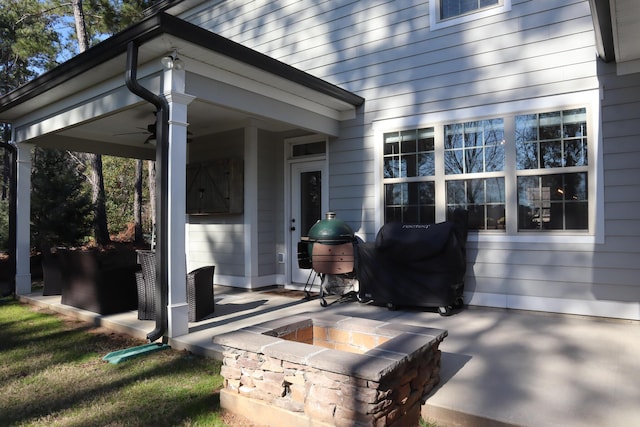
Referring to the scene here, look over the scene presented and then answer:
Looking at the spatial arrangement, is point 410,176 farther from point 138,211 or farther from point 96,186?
point 138,211

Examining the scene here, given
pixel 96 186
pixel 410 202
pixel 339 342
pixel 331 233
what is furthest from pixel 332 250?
pixel 96 186

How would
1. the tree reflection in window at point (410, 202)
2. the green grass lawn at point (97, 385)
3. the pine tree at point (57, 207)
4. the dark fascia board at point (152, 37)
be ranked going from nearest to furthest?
1. the green grass lawn at point (97, 385)
2. the dark fascia board at point (152, 37)
3. the tree reflection in window at point (410, 202)
4. the pine tree at point (57, 207)

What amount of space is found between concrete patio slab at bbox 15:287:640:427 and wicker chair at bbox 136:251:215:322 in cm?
13

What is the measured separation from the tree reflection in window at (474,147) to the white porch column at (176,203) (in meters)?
2.95

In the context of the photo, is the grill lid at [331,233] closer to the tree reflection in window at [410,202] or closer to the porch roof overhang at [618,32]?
the tree reflection in window at [410,202]

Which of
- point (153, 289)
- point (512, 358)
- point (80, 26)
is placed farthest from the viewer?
point (80, 26)

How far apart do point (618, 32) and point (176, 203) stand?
3830 millimetres

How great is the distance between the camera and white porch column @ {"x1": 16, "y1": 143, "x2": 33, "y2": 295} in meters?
5.85

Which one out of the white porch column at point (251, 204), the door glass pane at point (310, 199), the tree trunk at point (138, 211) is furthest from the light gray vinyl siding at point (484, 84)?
the tree trunk at point (138, 211)

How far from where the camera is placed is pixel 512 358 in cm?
302

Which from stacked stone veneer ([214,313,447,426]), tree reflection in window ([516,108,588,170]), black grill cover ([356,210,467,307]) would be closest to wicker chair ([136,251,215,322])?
stacked stone veneer ([214,313,447,426])

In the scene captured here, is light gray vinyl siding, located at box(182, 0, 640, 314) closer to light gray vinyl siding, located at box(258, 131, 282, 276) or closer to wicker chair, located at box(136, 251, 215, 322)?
light gray vinyl siding, located at box(258, 131, 282, 276)

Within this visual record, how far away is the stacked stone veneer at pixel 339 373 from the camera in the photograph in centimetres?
186

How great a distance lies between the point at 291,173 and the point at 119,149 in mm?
3025
